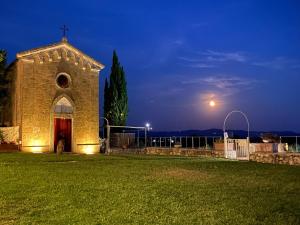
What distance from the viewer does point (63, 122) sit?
27469 millimetres

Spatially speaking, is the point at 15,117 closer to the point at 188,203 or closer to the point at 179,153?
the point at 179,153

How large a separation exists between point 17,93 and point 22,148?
4.00 metres

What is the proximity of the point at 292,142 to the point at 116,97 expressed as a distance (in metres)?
18.1

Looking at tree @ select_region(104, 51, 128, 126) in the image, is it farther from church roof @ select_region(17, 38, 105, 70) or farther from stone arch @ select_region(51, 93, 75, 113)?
stone arch @ select_region(51, 93, 75, 113)

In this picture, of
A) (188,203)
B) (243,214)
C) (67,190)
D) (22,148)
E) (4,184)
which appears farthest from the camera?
(22,148)

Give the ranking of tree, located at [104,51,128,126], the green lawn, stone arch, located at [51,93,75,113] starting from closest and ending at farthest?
the green lawn → stone arch, located at [51,93,75,113] → tree, located at [104,51,128,126]

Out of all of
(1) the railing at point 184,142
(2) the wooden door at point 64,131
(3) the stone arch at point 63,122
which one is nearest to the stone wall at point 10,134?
(3) the stone arch at point 63,122

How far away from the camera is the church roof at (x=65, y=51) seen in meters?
25.6

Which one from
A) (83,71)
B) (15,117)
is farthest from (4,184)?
(83,71)

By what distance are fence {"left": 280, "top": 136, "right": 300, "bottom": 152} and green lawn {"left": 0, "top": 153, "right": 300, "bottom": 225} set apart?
12.5 m

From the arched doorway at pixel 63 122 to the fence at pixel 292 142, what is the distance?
14878mm

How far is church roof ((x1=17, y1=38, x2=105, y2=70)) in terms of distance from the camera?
25.6m

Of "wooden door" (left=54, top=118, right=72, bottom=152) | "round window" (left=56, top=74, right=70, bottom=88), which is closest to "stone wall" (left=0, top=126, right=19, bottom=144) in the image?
"wooden door" (left=54, top=118, right=72, bottom=152)

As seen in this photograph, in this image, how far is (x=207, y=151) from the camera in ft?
84.8
